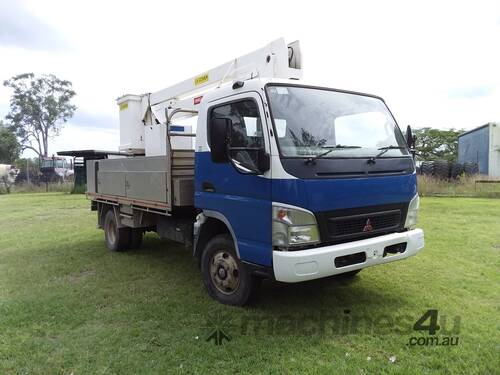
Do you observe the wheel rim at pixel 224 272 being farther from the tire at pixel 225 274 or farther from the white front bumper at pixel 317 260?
the white front bumper at pixel 317 260

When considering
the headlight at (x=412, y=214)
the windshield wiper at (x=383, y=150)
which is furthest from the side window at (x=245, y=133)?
the headlight at (x=412, y=214)

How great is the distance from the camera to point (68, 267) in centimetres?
637

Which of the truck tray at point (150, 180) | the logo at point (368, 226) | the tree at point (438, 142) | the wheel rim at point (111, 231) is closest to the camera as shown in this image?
the logo at point (368, 226)

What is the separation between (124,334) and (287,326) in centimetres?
154

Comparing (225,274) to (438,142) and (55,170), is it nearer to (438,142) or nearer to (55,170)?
(55,170)

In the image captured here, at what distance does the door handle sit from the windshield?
105 cm

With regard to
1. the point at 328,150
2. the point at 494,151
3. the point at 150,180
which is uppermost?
the point at 494,151

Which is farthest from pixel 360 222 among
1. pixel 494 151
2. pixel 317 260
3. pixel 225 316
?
pixel 494 151

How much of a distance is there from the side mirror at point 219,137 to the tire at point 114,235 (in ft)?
11.8

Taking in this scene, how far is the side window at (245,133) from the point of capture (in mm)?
3877

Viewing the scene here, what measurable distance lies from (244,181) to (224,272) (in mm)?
1134

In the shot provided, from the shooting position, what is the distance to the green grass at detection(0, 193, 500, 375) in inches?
133

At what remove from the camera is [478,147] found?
2781 centimetres

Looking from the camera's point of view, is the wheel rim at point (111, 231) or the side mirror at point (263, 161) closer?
the side mirror at point (263, 161)
